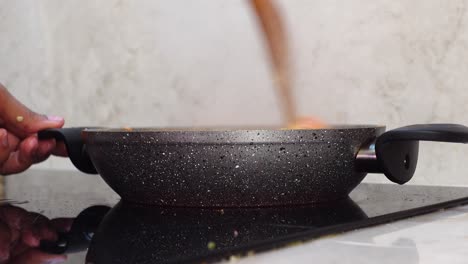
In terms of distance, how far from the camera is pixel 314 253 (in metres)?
0.35

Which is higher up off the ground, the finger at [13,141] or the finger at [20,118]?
the finger at [20,118]

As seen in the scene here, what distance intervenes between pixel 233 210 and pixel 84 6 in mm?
991

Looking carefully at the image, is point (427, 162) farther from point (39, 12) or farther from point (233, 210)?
point (39, 12)

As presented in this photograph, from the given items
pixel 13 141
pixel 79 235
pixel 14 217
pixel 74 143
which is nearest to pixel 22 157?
pixel 13 141

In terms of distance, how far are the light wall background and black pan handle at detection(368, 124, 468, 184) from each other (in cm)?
46

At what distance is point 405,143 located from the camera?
1.73ft

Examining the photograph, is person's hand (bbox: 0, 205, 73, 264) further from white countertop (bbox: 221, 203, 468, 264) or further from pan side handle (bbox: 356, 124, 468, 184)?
pan side handle (bbox: 356, 124, 468, 184)

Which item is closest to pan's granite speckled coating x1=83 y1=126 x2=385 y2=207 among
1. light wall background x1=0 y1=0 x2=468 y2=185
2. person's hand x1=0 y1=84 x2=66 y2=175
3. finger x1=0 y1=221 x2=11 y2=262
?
finger x1=0 y1=221 x2=11 y2=262

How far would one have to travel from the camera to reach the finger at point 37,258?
0.33 metres

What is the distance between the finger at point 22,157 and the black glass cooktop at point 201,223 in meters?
0.07

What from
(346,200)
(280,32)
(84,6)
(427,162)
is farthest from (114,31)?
(346,200)

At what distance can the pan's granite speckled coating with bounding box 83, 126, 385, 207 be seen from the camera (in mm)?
490

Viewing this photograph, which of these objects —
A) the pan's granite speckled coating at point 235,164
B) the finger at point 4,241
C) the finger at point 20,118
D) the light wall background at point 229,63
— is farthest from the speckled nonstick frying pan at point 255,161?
the light wall background at point 229,63

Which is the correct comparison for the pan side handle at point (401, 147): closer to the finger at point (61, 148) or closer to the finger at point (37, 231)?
the finger at point (37, 231)
